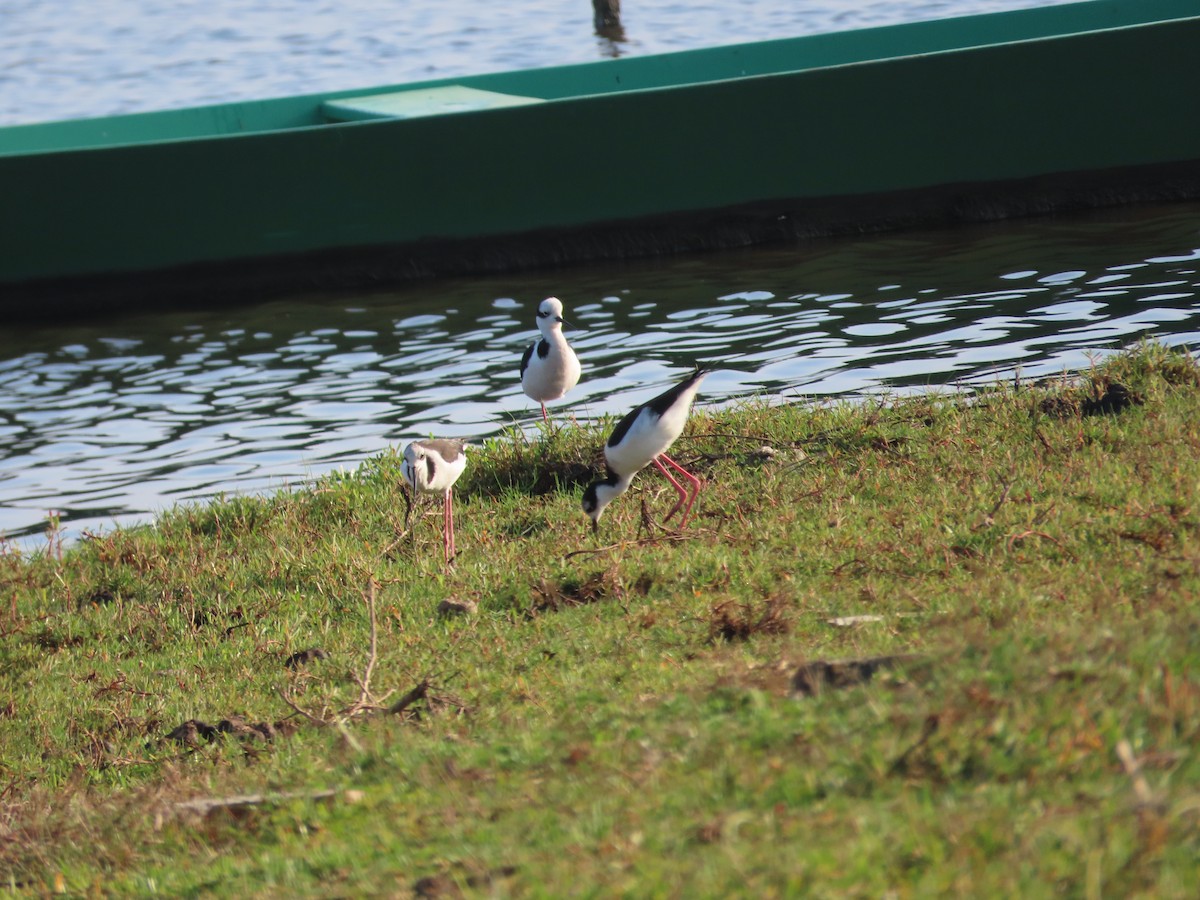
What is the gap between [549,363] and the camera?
9.32 m

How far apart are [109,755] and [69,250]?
10777 mm

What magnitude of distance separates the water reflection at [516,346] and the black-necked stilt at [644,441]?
3038 mm

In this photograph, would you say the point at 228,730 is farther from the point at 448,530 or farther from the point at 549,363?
the point at 549,363

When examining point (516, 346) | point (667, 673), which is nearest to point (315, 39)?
point (516, 346)

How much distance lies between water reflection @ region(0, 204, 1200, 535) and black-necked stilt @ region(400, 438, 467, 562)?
229 cm

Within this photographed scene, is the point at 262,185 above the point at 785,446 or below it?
above

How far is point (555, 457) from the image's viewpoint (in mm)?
8352

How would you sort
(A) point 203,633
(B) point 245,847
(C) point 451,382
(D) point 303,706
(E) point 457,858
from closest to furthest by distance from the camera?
(E) point 457,858 → (B) point 245,847 → (D) point 303,706 → (A) point 203,633 → (C) point 451,382

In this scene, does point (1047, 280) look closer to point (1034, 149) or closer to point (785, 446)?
point (1034, 149)

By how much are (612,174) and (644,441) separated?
890 centimetres

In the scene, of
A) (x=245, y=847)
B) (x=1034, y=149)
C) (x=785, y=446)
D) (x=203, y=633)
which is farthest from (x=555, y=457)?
(x=1034, y=149)

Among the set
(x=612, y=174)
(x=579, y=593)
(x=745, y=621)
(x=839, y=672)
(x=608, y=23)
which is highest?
(x=608, y=23)

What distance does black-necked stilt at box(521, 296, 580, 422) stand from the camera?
931cm

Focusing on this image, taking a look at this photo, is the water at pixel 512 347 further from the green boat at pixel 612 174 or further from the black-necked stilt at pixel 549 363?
the black-necked stilt at pixel 549 363
